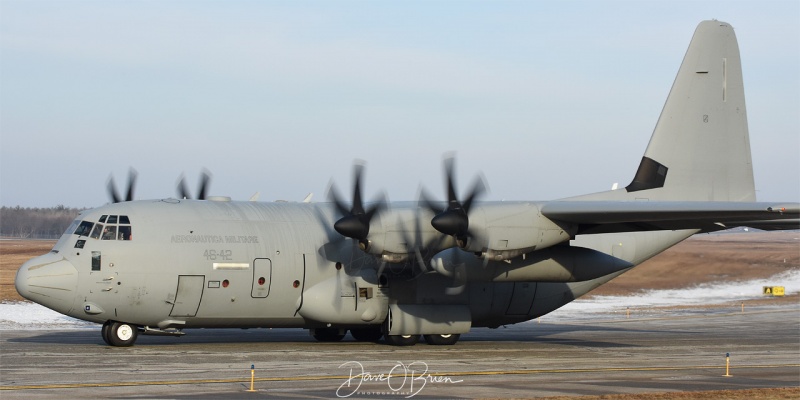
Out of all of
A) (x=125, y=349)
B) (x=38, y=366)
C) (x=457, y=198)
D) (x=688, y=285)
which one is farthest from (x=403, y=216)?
(x=688, y=285)

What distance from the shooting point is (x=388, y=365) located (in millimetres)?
20281

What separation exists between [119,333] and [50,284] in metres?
2.09

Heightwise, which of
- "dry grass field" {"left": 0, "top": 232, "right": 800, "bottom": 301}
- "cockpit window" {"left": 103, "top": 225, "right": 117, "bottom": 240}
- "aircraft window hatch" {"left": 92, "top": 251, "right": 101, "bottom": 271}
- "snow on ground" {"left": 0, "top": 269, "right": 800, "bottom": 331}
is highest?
"cockpit window" {"left": 103, "top": 225, "right": 117, "bottom": 240}

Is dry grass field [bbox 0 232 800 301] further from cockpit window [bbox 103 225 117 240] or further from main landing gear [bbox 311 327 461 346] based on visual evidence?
cockpit window [bbox 103 225 117 240]

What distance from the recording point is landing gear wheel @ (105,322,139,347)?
2286 centimetres

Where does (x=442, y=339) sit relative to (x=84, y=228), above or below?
below

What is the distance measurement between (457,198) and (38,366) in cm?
974

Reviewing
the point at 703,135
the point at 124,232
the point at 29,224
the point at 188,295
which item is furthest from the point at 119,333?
the point at 29,224

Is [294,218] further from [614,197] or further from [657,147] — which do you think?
[657,147]

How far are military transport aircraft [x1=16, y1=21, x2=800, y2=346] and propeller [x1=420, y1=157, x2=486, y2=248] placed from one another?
35 mm

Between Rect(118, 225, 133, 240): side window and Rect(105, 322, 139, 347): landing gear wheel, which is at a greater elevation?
Rect(118, 225, 133, 240): side window

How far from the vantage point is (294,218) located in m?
24.9

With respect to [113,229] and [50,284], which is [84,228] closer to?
[113,229]

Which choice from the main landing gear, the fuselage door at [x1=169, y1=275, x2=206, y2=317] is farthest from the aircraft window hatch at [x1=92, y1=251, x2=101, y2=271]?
the main landing gear
